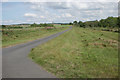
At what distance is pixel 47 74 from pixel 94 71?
2.34 meters

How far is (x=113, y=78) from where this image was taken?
613 centimetres

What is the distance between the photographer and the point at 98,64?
8.35 m

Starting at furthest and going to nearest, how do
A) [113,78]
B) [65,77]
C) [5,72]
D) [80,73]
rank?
[5,72]
[80,73]
[65,77]
[113,78]

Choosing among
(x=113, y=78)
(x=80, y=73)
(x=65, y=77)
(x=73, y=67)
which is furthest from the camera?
(x=73, y=67)

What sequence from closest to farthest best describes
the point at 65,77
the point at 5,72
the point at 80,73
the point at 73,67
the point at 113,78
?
the point at 113,78 < the point at 65,77 < the point at 80,73 < the point at 5,72 < the point at 73,67

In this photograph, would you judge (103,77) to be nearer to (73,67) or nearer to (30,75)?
(73,67)

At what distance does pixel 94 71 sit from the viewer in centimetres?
710

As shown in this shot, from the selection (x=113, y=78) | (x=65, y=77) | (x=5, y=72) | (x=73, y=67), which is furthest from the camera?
(x=73, y=67)

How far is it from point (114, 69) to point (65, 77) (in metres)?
2.68

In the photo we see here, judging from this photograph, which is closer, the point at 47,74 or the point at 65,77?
the point at 65,77

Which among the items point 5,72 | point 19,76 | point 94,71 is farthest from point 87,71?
point 5,72

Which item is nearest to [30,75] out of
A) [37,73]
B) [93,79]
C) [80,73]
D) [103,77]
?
[37,73]

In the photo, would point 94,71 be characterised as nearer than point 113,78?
No

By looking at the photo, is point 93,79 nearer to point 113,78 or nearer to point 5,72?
point 113,78
